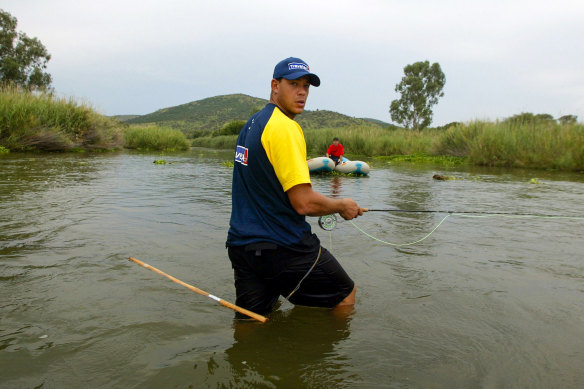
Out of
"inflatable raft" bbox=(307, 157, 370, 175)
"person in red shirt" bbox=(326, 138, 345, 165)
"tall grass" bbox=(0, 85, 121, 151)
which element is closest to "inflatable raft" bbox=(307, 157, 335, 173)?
"inflatable raft" bbox=(307, 157, 370, 175)

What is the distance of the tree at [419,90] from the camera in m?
57.1

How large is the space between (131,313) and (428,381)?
235 cm

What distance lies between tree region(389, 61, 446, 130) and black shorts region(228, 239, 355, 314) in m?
57.9

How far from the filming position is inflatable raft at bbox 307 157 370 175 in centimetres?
1677

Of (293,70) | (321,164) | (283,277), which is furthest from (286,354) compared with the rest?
(321,164)

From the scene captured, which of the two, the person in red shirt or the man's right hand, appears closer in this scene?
the man's right hand

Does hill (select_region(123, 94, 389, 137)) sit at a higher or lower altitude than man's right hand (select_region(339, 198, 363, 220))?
higher

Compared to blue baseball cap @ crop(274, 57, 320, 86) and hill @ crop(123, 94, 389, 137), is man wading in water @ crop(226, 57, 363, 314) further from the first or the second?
hill @ crop(123, 94, 389, 137)

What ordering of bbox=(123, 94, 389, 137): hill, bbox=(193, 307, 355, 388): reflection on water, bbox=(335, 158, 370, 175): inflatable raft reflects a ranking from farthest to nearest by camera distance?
bbox=(123, 94, 389, 137): hill, bbox=(335, 158, 370, 175): inflatable raft, bbox=(193, 307, 355, 388): reflection on water

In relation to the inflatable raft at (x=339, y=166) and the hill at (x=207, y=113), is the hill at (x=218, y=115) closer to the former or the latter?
the hill at (x=207, y=113)

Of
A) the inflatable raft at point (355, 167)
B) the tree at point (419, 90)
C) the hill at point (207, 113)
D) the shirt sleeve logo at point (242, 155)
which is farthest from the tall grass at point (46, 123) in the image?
the hill at point (207, 113)

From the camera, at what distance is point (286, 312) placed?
3568 mm

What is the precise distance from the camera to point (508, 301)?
153 inches

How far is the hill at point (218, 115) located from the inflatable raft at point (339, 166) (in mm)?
73375
